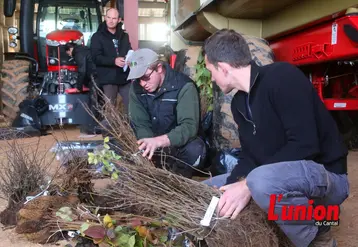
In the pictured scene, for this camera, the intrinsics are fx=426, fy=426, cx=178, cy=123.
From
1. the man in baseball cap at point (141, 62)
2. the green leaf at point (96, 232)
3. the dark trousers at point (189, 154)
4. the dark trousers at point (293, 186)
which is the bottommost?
the green leaf at point (96, 232)

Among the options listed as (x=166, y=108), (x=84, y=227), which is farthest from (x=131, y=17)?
(x=84, y=227)

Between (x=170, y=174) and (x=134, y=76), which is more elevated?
(x=134, y=76)

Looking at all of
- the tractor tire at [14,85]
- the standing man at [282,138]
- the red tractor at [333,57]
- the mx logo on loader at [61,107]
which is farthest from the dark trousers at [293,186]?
the tractor tire at [14,85]

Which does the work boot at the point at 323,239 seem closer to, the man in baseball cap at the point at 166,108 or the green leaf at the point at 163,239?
the green leaf at the point at 163,239

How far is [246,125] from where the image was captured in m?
1.97

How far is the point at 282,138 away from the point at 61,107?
14.4 feet

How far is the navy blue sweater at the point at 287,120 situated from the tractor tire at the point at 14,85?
4930 millimetres

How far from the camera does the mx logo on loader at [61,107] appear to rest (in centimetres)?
568

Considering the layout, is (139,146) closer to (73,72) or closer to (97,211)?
(97,211)

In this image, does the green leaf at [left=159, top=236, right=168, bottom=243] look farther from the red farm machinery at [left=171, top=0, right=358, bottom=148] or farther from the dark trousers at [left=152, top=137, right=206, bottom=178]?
the red farm machinery at [left=171, top=0, right=358, bottom=148]

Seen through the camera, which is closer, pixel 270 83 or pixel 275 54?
pixel 270 83

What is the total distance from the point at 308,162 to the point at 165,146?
1.07 metres

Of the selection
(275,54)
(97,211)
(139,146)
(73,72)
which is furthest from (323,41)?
(73,72)

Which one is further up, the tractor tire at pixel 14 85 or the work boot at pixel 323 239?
the tractor tire at pixel 14 85
